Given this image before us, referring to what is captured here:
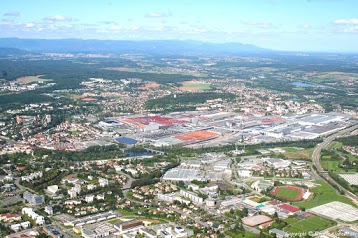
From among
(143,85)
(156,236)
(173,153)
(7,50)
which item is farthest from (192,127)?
(7,50)

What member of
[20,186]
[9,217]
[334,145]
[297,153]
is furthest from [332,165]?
[9,217]

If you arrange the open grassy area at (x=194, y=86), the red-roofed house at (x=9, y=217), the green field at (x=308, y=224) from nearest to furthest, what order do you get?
the green field at (x=308, y=224) < the red-roofed house at (x=9, y=217) < the open grassy area at (x=194, y=86)

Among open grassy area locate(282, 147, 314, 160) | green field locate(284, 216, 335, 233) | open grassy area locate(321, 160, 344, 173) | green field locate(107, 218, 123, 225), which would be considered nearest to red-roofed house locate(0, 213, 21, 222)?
green field locate(107, 218, 123, 225)

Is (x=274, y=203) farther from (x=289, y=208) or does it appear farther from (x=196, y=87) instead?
(x=196, y=87)

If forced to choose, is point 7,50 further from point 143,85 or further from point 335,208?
point 335,208

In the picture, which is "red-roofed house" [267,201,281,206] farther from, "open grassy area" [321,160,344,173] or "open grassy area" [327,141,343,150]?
"open grassy area" [327,141,343,150]

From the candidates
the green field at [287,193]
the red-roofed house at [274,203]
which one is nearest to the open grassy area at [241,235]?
the red-roofed house at [274,203]

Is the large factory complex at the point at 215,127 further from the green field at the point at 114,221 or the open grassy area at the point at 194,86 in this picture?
the open grassy area at the point at 194,86

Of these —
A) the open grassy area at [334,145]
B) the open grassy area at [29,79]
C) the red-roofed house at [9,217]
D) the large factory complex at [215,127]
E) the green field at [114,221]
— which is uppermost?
the open grassy area at [29,79]
